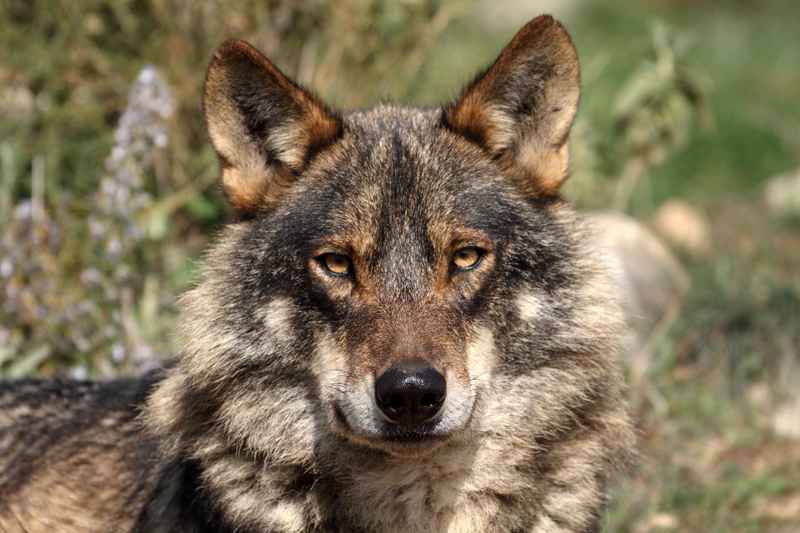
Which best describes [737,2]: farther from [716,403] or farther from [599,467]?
[599,467]

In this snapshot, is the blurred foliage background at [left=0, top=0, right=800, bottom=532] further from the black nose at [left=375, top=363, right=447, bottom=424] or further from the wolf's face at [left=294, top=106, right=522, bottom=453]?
the black nose at [left=375, top=363, right=447, bottom=424]

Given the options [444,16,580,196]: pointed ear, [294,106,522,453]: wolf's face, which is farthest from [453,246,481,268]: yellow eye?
[444,16,580,196]: pointed ear

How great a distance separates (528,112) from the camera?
332 centimetres

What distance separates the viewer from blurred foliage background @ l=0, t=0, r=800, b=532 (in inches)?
201

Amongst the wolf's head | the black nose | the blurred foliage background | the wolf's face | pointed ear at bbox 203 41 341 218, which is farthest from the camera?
the blurred foliage background

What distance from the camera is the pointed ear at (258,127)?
310 cm

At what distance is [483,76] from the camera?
3168 mm

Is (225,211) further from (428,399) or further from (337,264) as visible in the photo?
(428,399)

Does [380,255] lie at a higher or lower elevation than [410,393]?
higher

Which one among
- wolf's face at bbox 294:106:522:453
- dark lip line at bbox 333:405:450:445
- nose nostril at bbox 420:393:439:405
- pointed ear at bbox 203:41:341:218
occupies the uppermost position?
pointed ear at bbox 203:41:341:218

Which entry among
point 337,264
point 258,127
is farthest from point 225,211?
point 337,264

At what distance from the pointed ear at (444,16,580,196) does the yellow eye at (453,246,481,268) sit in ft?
1.31

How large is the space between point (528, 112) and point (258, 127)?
1.13 metres

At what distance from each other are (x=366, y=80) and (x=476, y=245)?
434cm
